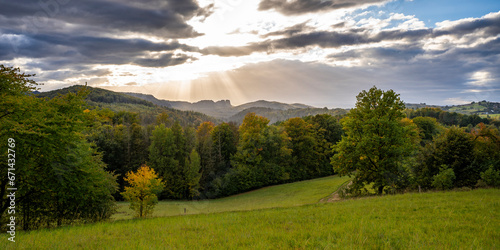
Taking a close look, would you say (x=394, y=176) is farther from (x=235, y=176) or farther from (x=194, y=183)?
(x=194, y=183)

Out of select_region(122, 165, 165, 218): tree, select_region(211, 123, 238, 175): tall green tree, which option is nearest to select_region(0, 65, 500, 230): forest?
select_region(211, 123, 238, 175): tall green tree

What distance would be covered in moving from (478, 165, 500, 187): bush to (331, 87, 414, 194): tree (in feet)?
19.2

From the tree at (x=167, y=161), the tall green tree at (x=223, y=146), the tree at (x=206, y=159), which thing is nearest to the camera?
the tree at (x=167, y=161)

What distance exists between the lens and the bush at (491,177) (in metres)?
19.6

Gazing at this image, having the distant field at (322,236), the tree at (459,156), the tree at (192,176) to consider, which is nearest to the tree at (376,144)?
the tree at (459,156)

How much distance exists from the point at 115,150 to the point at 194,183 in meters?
19.4

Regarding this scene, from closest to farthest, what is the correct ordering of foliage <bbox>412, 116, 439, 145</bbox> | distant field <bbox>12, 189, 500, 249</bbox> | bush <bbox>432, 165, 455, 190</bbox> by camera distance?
distant field <bbox>12, 189, 500, 249</bbox>
bush <bbox>432, 165, 455, 190</bbox>
foliage <bbox>412, 116, 439, 145</bbox>

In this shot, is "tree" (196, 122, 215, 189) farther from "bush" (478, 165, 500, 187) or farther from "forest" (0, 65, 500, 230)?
"bush" (478, 165, 500, 187)

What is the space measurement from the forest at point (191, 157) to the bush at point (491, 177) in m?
0.06

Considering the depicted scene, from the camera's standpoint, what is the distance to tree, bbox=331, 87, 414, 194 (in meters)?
24.8

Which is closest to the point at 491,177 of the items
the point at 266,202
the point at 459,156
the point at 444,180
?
the point at 459,156

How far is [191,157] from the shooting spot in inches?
2144

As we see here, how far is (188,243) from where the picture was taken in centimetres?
722

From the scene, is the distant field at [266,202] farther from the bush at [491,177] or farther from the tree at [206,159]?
the bush at [491,177]
